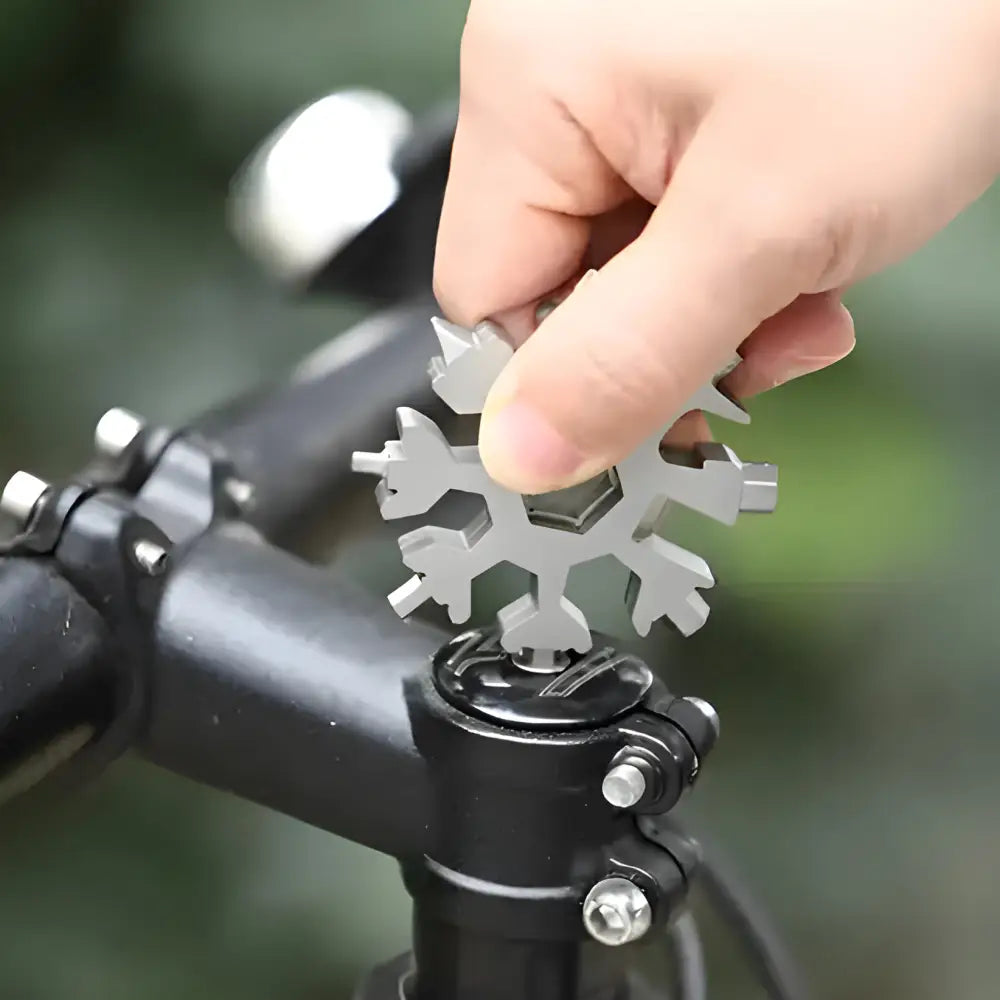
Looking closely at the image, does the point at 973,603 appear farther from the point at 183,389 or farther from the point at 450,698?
the point at 450,698

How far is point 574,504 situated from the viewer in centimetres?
32

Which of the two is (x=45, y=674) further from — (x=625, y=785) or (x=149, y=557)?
(x=625, y=785)

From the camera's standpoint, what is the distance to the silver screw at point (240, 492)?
1.36 ft

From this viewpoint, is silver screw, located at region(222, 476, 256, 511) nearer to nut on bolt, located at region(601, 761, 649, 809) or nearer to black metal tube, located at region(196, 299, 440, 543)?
black metal tube, located at region(196, 299, 440, 543)

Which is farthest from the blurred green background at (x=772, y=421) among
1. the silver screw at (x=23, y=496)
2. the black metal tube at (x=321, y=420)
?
the silver screw at (x=23, y=496)

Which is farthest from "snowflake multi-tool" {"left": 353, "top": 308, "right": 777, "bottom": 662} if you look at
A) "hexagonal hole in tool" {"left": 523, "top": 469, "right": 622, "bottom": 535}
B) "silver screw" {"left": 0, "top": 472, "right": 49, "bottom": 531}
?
"silver screw" {"left": 0, "top": 472, "right": 49, "bottom": 531}

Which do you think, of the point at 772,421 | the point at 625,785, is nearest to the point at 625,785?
the point at 625,785

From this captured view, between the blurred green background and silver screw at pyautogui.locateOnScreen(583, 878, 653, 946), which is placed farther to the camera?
the blurred green background

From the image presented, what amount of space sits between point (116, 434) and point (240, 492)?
4 cm

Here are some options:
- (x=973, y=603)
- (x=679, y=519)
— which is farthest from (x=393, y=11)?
(x=973, y=603)

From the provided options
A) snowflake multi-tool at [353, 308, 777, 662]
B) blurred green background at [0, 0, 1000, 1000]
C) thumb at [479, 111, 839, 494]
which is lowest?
blurred green background at [0, 0, 1000, 1000]

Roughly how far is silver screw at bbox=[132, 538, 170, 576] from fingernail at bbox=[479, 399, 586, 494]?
0.11 metres

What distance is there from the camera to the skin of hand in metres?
0.27

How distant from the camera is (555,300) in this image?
35 cm
